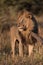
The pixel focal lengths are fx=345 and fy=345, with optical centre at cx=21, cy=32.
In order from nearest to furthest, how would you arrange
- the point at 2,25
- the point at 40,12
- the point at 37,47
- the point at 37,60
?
the point at 37,60, the point at 37,47, the point at 40,12, the point at 2,25

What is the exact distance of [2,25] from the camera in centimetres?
1141

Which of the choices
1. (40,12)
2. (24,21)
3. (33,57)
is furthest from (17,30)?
(40,12)

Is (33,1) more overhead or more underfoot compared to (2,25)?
more overhead

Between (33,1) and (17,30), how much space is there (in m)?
1.37

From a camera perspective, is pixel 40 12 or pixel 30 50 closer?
pixel 30 50

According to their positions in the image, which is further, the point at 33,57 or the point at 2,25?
the point at 2,25

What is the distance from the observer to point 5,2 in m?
10.1

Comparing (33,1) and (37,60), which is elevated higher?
(33,1)

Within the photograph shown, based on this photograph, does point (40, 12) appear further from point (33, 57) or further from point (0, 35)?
point (33, 57)

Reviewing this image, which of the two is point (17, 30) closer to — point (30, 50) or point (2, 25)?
point (30, 50)

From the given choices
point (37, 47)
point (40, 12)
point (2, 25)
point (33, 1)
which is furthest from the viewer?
point (2, 25)

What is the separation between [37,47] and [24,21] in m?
0.76

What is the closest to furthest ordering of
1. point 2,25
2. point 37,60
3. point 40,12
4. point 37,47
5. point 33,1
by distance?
point 37,60 < point 37,47 < point 33,1 < point 40,12 < point 2,25

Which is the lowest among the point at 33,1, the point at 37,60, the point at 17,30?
the point at 37,60
